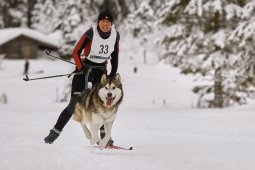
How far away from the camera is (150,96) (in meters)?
31.8

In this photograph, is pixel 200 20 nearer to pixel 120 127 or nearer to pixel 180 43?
pixel 180 43

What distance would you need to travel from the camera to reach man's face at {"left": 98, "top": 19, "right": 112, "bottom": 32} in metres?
7.47

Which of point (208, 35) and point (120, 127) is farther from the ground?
point (208, 35)

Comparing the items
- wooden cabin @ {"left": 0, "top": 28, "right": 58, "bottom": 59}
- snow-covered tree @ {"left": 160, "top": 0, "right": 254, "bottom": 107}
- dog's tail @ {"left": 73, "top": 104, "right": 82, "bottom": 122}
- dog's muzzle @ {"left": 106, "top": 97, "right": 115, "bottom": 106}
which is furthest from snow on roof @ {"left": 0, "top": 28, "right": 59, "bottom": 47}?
dog's muzzle @ {"left": 106, "top": 97, "right": 115, "bottom": 106}

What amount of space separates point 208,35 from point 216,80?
6.15ft

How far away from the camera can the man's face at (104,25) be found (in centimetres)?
747

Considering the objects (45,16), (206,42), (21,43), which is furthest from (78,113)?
(45,16)

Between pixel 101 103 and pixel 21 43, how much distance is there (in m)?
49.5

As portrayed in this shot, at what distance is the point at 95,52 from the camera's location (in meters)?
7.63

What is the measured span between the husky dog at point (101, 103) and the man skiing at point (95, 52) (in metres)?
0.24

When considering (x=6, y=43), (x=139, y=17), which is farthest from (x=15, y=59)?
(x=139, y=17)

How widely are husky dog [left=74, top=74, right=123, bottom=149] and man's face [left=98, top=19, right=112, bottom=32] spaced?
2.70 feet

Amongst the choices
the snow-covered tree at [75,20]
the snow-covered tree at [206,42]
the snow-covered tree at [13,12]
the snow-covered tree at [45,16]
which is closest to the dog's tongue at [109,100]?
the snow-covered tree at [206,42]

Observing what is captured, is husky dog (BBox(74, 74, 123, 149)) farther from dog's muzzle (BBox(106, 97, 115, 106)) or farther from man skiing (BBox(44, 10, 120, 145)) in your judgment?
man skiing (BBox(44, 10, 120, 145))
